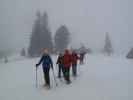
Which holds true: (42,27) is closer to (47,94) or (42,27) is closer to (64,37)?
(64,37)

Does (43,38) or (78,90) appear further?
(43,38)

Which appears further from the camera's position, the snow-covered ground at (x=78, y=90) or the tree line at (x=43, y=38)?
the tree line at (x=43, y=38)

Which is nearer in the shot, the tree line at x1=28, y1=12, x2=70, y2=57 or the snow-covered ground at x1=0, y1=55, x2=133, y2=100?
the snow-covered ground at x1=0, y1=55, x2=133, y2=100

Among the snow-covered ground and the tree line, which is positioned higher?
the tree line

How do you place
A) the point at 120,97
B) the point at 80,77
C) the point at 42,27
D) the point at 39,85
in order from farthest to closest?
the point at 42,27 → the point at 80,77 → the point at 39,85 → the point at 120,97

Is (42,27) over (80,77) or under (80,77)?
over

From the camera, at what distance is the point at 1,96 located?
50.1 ft

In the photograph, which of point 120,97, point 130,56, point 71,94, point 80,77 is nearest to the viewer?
point 120,97

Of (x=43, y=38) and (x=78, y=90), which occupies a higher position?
(x=43, y=38)

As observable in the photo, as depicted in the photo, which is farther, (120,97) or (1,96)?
(1,96)

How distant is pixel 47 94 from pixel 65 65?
2.79m

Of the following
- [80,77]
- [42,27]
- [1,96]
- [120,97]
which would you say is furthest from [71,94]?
[42,27]

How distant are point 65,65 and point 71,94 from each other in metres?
2.78

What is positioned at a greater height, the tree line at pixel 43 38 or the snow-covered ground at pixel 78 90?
the tree line at pixel 43 38
